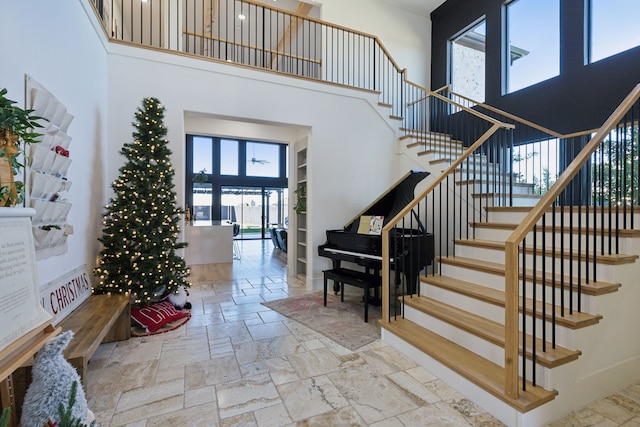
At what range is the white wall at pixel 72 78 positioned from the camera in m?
1.89

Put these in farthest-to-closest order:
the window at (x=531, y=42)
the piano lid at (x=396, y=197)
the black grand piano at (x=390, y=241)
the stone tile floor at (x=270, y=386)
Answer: the window at (x=531, y=42) → the piano lid at (x=396, y=197) → the black grand piano at (x=390, y=241) → the stone tile floor at (x=270, y=386)

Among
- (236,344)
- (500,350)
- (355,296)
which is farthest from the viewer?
(355,296)

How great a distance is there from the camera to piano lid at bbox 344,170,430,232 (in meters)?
3.96

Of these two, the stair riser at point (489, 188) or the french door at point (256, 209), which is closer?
the stair riser at point (489, 188)

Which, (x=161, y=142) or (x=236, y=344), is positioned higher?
(x=161, y=142)

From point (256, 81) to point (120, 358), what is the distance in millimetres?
3793

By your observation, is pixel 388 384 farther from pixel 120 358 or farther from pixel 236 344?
pixel 120 358

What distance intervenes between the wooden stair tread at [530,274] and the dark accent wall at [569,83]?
3.24 metres

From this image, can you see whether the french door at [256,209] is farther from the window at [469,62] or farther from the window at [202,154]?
the window at [469,62]

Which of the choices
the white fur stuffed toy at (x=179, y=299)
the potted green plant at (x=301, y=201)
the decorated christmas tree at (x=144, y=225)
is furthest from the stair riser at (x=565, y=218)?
the white fur stuffed toy at (x=179, y=299)

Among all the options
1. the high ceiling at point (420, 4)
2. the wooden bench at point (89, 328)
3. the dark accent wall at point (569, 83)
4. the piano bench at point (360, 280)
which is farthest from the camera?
the high ceiling at point (420, 4)

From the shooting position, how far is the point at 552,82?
4.85m

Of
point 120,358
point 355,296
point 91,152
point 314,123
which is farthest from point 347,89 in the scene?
point 120,358

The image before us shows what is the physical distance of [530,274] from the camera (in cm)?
244
